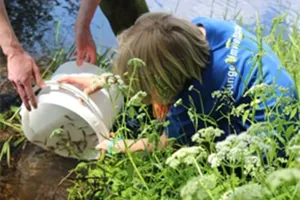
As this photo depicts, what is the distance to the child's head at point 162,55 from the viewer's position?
2150 millimetres

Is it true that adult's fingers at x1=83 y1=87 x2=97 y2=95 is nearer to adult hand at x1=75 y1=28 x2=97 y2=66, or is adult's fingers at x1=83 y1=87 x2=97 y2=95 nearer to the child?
the child

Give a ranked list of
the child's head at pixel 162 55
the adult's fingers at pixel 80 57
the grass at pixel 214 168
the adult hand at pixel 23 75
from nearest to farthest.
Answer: the grass at pixel 214 168
the child's head at pixel 162 55
the adult hand at pixel 23 75
the adult's fingers at pixel 80 57

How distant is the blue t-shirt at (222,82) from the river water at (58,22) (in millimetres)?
686

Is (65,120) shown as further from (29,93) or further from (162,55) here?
(162,55)

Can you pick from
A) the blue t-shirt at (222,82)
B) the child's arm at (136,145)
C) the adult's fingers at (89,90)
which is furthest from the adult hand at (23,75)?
the blue t-shirt at (222,82)

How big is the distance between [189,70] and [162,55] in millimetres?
111

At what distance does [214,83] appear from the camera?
226cm

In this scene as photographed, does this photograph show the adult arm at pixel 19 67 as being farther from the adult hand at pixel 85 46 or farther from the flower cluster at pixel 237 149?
the flower cluster at pixel 237 149

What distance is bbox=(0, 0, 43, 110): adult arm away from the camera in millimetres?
2393

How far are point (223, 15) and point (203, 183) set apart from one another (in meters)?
2.50

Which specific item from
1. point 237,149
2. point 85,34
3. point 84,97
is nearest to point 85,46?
point 85,34

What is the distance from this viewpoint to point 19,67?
2410mm

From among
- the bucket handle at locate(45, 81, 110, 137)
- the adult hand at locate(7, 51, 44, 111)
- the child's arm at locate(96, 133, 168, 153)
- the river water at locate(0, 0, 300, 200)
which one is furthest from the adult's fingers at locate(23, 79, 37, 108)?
the river water at locate(0, 0, 300, 200)

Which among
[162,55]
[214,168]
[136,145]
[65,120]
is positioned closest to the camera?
[214,168]
